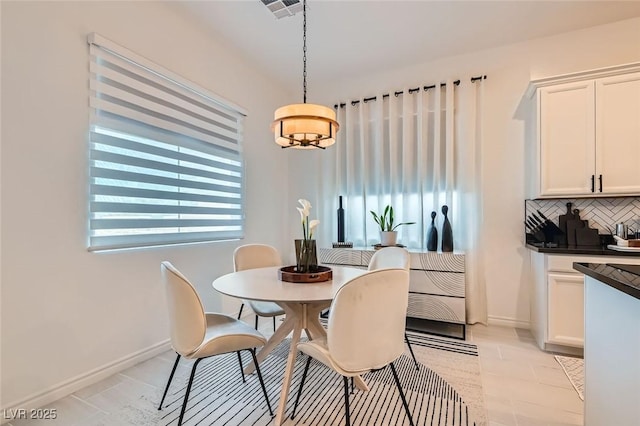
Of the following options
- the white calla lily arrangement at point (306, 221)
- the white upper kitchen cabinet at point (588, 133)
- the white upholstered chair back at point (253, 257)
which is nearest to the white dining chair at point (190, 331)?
the white calla lily arrangement at point (306, 221)

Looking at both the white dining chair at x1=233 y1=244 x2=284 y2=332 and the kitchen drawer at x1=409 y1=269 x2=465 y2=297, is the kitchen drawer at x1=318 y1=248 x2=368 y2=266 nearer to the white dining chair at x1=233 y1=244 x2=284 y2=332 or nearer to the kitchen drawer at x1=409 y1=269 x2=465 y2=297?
the kitchen drawer at x1=409 y1=269 x2=465 y2=297

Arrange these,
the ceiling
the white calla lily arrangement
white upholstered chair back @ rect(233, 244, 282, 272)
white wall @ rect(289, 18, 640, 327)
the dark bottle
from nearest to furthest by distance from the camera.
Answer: the white calla lily arrangement < the ceiling < white upholstered chair back @ rect(233, 244, 282, 272) < white wall @ rect(289, 18, 640, 327) < the dark bottle

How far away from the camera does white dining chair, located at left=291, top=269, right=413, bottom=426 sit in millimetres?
1367

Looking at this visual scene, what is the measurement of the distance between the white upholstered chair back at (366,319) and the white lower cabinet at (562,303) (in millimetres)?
1789

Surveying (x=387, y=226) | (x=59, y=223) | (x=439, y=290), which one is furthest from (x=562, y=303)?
(x=59, y=223)

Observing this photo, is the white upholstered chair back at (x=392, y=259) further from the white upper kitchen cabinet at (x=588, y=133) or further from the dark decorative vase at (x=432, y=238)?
the white upper kitchen cabinet at (x=588, y=133)

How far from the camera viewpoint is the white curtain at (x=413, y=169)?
3.27 metres

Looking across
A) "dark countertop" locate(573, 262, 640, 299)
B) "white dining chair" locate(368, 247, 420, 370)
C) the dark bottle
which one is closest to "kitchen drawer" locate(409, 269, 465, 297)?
"white dining chair" locate(368, 247, 420, 370)

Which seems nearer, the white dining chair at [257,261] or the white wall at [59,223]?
the white wall at [59,223]

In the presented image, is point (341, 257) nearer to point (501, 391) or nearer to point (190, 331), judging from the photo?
point (501, 391)

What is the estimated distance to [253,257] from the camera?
281 centimetres

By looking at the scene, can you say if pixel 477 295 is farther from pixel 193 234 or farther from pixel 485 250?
pixel 193 234

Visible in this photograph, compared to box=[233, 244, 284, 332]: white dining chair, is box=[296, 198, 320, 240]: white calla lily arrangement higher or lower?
higher

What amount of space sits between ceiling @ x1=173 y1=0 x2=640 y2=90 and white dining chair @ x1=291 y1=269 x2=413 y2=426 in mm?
2269
